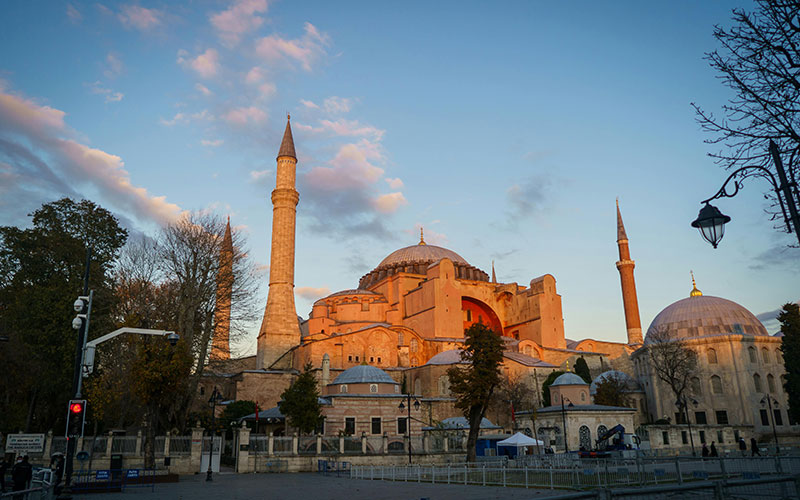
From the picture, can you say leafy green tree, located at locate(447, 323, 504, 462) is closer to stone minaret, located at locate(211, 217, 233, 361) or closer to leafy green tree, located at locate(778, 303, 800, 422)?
stone minaret, located at locate(211, 217, 233, 361)

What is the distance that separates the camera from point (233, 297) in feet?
85.5

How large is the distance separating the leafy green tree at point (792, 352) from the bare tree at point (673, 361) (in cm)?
572

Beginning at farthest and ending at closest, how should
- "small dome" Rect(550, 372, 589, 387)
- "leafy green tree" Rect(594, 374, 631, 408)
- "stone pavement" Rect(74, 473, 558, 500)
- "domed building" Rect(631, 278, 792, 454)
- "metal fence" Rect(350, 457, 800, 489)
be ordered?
"leafy green tree" Rect(594, 374, 631, 408) < "domed building" Rect(631, 278, 792, 454) < "small dome" Rect(550, 372, 589, 387) < "metal fence" Rect(350, 457, 800, 489) < "stone pavement" Rect(74, 473, 558, 500)

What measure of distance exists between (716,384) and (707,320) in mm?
4778

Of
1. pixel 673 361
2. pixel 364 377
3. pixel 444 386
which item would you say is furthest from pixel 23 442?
pixel 673 361

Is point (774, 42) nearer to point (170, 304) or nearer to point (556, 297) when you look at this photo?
point (170, 304)

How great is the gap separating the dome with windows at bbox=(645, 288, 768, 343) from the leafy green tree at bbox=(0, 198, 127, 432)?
37.9m

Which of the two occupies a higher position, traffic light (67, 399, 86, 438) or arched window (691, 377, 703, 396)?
arched window (691, 377, 703, 396)

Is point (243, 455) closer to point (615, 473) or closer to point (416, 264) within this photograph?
point (615, 473)

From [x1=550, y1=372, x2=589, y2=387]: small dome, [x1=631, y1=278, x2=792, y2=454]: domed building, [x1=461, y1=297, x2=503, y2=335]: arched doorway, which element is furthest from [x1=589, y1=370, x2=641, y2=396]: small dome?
[x1=461, y1=297, x2=503, y2=335]: arched doorway

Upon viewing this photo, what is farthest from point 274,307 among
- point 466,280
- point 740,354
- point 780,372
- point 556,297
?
point 780,372

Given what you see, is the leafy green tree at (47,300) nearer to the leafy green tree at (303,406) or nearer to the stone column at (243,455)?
the stone column at (243,455)

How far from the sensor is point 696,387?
131 feet

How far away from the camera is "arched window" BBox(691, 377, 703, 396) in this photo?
39656mm
